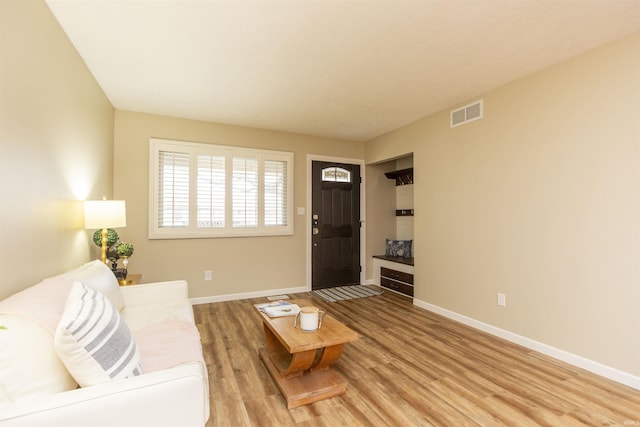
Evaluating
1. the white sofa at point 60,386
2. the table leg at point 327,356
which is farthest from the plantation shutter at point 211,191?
the white sofa at point 60,386

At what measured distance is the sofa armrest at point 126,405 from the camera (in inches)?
35.8

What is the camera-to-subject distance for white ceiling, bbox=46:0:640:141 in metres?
1.89

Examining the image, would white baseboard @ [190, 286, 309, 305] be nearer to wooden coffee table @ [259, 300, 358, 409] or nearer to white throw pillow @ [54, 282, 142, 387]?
wooden coffee table @ [259, 300, 358, 409]

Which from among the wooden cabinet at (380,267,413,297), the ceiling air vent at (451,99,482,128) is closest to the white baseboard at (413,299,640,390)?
the wooden cabinet at (380,267,413,297)

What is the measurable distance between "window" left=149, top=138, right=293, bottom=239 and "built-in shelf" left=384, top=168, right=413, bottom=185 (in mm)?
1770

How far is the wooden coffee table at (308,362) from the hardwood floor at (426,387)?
7cm

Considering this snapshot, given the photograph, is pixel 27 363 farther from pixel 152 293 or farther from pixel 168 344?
pixel 152 293

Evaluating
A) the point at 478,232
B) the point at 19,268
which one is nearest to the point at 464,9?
the point at 478,232

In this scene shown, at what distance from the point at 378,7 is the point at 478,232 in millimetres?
2392

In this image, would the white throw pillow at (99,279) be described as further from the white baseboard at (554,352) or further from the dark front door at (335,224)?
the white baseboard at (554,352)

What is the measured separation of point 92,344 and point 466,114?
3.68 m

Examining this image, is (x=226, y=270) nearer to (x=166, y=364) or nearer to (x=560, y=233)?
(x=166, y=364)

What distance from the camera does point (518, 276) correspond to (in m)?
2.81

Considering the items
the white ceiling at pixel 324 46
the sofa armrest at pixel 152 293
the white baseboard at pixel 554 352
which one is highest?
the white ceiling at pixel 324 46
